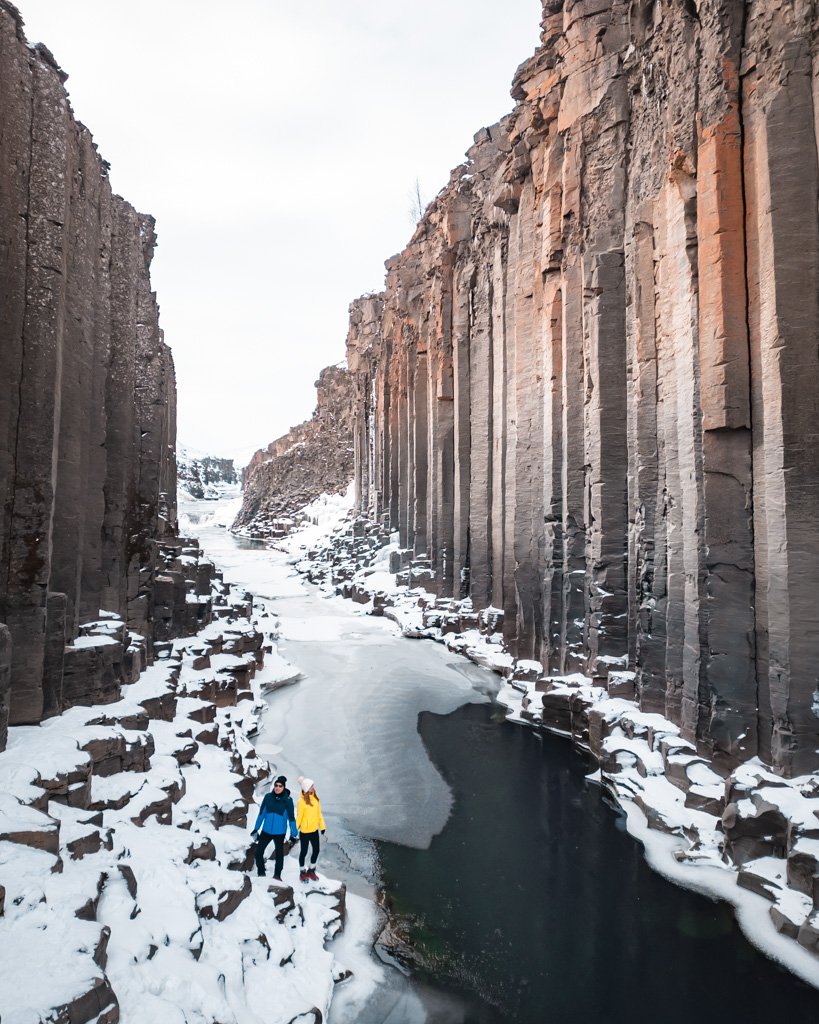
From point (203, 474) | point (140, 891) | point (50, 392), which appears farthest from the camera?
point (203, 474)

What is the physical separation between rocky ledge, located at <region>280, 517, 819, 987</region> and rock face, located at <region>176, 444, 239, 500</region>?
7196cm

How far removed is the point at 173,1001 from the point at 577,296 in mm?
14307

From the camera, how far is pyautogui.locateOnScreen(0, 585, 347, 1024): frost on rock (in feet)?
14.0

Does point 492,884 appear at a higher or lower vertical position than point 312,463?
lower

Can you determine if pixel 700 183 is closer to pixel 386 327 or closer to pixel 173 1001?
pixel 173 1001

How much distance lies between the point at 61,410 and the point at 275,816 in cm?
620

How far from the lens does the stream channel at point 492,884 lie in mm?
6191

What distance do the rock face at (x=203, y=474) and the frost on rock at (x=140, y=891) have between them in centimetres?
7414

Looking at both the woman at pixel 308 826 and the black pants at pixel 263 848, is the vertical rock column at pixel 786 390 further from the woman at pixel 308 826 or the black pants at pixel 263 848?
the black pants at pixel 263 848

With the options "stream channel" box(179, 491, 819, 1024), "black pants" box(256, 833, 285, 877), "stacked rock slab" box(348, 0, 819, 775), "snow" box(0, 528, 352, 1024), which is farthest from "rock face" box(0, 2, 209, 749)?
"stacked rock slab" box(348, 0, 819, 775)

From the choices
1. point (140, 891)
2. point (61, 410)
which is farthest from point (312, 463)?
point (140, 891)

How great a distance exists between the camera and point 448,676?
16.9m

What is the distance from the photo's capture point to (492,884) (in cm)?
816

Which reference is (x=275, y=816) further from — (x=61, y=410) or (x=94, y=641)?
(x=61, y=410)
